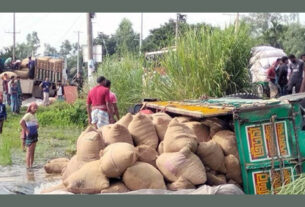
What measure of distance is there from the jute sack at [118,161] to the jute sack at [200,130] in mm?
1231

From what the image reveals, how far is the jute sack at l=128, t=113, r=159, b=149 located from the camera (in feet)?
22.4

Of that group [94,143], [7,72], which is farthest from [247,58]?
[7,72]

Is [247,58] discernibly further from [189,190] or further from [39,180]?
[189,190]

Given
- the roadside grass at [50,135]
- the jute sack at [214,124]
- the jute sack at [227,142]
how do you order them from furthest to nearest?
the roadside grass at [50,135]
the jute sack at [214,124]
the jute sack at [227,142]

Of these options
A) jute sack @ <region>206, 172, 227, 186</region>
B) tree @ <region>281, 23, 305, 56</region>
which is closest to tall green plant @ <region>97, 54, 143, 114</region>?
jute sack @ <region>206, 172, 227, 186</region>

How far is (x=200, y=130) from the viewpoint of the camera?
708 centimetres

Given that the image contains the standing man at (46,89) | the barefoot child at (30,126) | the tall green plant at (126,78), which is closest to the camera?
the barefoot child at (30,126)

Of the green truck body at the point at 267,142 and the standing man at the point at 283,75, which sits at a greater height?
the standing man at the point at 283,75

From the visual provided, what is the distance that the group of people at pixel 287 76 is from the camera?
43.4ft

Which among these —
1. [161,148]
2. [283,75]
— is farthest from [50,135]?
[161,148]

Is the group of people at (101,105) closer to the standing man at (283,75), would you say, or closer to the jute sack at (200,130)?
the jute sack at (200,130)

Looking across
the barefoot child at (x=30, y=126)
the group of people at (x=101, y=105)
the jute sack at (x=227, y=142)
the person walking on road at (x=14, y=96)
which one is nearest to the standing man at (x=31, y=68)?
the person walking on road at (x=14, y=96)

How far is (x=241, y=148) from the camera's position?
650cm

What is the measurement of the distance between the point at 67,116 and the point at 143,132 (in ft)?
36.4
